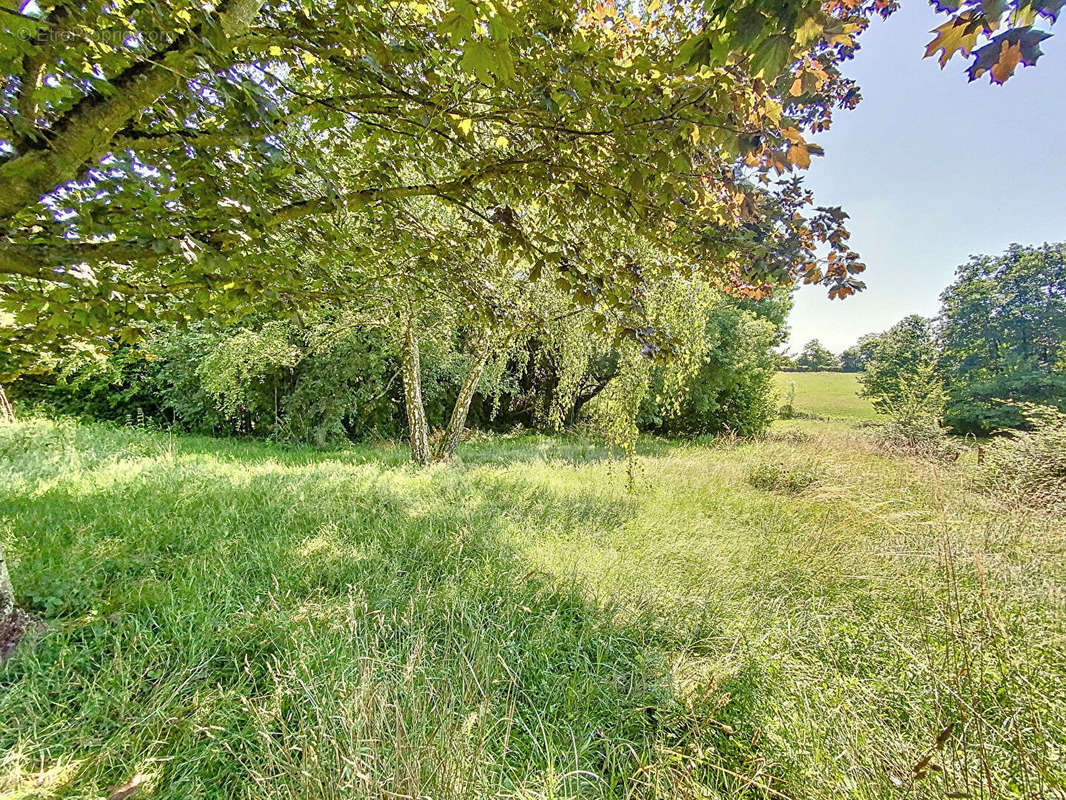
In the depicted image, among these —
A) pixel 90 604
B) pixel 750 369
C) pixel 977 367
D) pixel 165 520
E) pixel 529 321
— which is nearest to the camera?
pixel 90 604

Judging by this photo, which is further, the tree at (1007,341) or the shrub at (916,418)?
the tree at (1007,341)

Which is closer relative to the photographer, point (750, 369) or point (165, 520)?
point (165, 520)

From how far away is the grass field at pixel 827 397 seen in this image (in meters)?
23.9

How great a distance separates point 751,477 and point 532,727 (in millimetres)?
6628

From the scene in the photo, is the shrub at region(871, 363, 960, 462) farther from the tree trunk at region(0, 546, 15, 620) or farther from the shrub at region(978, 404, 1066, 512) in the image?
the tree trunk at region(0, 546, 15, 620)

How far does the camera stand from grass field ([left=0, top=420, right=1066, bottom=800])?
159 cm

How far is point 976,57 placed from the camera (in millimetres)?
958

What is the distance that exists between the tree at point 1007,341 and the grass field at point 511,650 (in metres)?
23.1

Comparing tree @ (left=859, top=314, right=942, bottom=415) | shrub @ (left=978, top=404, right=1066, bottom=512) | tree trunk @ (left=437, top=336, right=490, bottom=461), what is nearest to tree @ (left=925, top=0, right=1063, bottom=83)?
shrub @ (left=978, top=404, right=1066, bottom=512)

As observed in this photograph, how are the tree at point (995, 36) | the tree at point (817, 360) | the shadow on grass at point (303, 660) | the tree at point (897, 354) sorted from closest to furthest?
the tree at point (995, 36)
the shadow on grass at point (303, 660)
the tree at point (897, 354)
the tree at point (817, 360)

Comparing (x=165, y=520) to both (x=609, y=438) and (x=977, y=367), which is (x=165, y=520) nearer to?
(x=609, y=438)

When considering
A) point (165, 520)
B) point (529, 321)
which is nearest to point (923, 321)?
point (529, 321)

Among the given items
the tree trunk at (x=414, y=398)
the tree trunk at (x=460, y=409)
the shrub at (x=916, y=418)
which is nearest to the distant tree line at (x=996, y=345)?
the shrub at (x=916, y=418)

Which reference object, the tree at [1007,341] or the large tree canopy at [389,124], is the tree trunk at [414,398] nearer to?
the large tree canopy at [389,124]
